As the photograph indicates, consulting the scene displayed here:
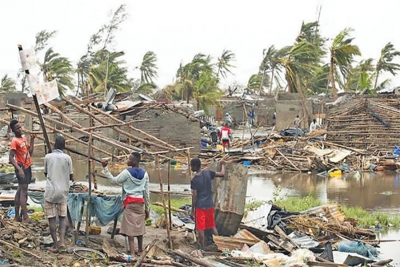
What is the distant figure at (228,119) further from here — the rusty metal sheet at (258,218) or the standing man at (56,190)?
the standing man at (56,190)

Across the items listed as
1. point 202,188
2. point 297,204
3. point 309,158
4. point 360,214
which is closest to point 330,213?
point 360,214

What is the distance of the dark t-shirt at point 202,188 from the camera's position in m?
8.35

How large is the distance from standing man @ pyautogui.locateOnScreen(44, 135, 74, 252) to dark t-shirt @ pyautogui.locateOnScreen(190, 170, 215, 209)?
1.88 metres

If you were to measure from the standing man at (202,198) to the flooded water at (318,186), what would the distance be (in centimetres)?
537

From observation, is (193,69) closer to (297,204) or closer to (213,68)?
(213,68)

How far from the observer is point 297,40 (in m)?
37.8

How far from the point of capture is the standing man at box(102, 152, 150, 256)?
7.53 m

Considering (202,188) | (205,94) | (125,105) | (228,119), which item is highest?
(205,94)

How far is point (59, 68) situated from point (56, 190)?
118 feet

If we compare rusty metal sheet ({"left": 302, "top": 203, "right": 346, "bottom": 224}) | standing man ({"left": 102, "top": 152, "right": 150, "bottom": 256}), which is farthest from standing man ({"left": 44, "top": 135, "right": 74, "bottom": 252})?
rusty metal sheet ({"left": 302, "top": 203, "right": 346, "bottom": 224})

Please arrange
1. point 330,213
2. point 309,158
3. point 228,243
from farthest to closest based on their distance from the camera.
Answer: point 309,158
point 330,213
point 228,243

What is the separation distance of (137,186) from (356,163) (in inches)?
597

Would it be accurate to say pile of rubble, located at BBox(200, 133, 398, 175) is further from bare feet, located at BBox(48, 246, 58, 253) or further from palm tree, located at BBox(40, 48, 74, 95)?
palm tree, located at BBox(40, 48, 74, 95)

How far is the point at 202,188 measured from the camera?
8.35 meters
